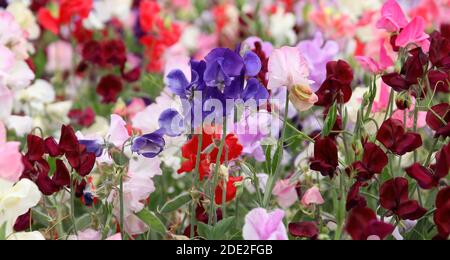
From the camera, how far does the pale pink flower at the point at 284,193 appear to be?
1.59 meters

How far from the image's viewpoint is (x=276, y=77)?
134 centimetres

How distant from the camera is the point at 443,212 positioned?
1.17 meters

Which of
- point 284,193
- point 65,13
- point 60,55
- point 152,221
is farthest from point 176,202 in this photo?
point 60,55

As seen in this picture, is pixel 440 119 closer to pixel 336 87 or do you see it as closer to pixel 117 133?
pixel 336 87

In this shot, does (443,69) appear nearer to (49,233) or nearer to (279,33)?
(49,233)

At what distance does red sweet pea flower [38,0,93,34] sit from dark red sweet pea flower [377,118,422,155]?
4.37 ft

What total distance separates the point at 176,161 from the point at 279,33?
122cm

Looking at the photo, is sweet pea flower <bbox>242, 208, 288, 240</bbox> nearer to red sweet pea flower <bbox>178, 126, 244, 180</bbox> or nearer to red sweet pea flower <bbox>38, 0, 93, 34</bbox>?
red sweet pea flower <bbox>178, 126, 244, 180</bbox>

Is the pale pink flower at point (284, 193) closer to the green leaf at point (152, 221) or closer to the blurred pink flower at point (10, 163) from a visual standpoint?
the green leaf at point (152, 221)

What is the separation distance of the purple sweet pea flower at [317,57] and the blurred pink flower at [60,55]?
122 cm

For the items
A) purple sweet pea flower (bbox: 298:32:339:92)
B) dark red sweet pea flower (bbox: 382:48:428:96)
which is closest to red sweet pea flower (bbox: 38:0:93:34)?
purple sweet pea flower (bbox: 298:32:339:92)

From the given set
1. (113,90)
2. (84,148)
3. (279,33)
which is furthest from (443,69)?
(279,33)

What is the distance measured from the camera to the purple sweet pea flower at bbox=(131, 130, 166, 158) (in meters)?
1.35

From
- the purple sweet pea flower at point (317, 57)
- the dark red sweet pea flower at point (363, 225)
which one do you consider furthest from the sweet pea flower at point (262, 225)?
the purple sweet pea flower at point (317, 57)
